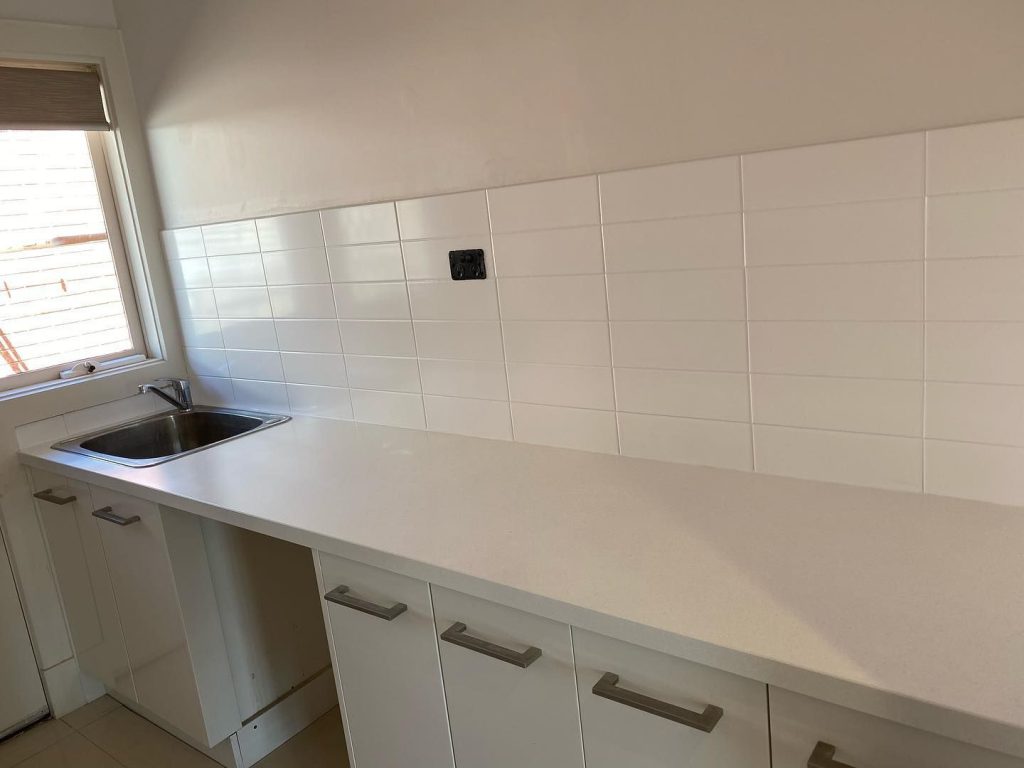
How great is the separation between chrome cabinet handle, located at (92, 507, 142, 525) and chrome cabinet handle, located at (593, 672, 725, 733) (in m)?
1.42

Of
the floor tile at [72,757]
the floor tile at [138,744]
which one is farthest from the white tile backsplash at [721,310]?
the floor tile at [72,757]

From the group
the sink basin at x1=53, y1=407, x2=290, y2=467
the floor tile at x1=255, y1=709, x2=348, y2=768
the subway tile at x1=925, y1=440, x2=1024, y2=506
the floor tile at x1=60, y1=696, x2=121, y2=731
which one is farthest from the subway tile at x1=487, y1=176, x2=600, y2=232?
the floor tile at x1=60, y1=696, x2=121, y2=731

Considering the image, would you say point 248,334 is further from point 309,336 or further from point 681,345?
point 681,345

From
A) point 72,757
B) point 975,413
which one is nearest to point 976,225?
point 975,413

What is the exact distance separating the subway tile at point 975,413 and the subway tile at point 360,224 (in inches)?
51.9

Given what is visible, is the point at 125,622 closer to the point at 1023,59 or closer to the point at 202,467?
the point at 202,467

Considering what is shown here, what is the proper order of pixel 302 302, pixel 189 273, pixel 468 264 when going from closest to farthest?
pixel 468 264
pixel 302 302
pixel 189 273

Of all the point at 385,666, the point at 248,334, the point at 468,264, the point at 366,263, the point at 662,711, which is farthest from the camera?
the point at 248,334

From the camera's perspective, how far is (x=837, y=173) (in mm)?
1396

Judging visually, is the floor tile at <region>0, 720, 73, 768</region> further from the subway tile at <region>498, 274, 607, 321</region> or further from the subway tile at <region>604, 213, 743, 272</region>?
the subway tile at <region>604, 213, 743, 272</region>

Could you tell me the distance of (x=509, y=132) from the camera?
1831 mm

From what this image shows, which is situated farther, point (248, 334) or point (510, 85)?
point (248, 334)

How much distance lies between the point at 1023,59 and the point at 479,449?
133cm

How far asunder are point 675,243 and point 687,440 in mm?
417
